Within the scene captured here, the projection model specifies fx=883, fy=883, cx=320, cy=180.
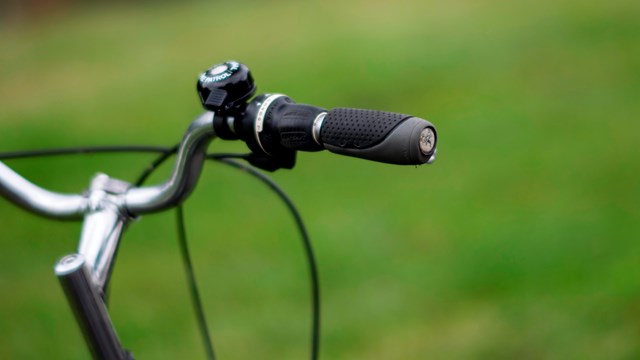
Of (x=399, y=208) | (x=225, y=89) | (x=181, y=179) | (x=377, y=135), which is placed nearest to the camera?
(x=377, y=135)

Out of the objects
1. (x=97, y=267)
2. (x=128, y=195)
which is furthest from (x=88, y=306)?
(x=128, y=195)

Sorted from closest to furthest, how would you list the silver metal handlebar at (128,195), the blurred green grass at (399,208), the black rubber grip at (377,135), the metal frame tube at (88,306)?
the black rubber grip at (377,135)
the metal frame tube at (88,306)
the silver metal handlebar at (128,195)
the blurred green grass at (399,208)

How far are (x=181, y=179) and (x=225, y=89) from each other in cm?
19

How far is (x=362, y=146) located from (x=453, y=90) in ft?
18.5

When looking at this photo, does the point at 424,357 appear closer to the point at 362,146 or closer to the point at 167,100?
the point at 362,146

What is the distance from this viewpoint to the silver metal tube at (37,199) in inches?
51.7

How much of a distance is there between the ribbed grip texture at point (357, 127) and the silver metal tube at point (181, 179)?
22 cm

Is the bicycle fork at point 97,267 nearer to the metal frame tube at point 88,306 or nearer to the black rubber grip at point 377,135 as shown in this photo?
the metal frame tube at point 88,306

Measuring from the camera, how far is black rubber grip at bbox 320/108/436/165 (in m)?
1.04

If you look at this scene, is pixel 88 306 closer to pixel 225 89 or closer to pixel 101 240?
pixel 101 240

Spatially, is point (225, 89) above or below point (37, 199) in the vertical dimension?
above

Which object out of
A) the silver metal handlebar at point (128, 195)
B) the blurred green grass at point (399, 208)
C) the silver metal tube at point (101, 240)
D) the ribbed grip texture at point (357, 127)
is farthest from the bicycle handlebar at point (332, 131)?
the blurred green grass at point (399, 208)

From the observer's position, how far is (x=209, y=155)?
1.42m

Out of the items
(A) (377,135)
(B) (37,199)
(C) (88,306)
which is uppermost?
(A) (377,135)
